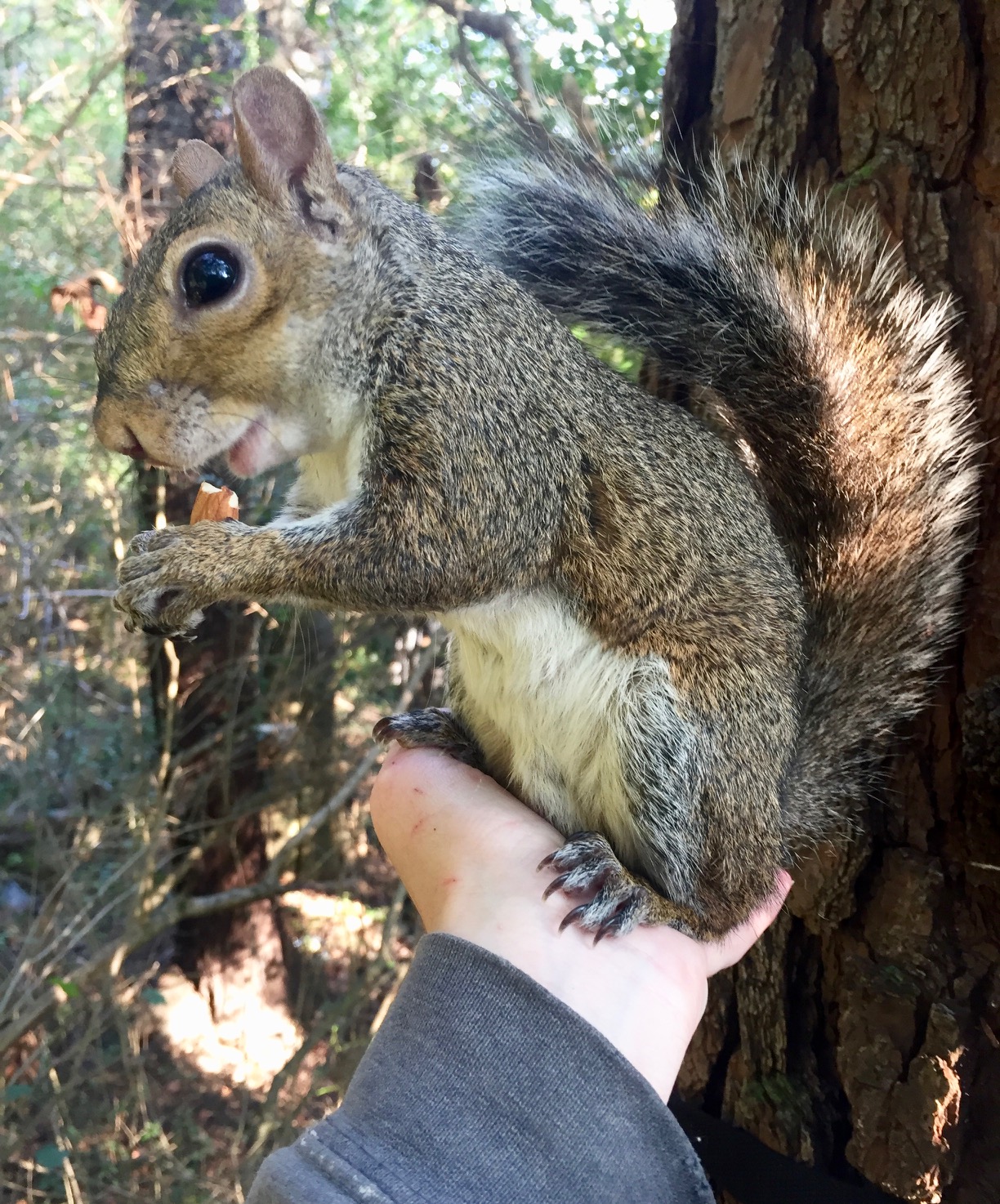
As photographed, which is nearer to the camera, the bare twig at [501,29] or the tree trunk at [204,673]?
the bare twig at [501,29]

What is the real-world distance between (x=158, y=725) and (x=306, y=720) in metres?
0.57

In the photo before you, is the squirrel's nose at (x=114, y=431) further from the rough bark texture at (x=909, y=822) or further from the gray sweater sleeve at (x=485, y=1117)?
the rough bark texture at (x=909, y=822)

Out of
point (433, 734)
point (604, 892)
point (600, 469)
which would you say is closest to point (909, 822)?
point (604, 892)

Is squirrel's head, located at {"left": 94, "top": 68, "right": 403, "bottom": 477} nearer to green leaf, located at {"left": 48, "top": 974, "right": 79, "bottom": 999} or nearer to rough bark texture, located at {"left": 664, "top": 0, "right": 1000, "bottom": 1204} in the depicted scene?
rough bark texture, located at {"left": 664, "top": 0, "right": 1000, "bottom": 1204}

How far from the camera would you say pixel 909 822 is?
1.25 meters

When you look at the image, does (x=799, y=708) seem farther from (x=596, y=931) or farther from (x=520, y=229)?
(x=520, y=229)

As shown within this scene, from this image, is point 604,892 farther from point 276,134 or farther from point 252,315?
point 276,134

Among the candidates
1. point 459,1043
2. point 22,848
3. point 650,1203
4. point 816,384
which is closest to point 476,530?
point 816,384

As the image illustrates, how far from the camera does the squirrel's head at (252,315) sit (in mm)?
1193

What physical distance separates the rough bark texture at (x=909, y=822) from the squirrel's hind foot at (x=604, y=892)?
27 cm

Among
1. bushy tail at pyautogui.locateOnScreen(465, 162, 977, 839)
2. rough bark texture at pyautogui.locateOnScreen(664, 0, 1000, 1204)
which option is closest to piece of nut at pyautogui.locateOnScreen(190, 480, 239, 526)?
bushy tail at pyautogui.locateOnScreen(465, 162, 977, 839)

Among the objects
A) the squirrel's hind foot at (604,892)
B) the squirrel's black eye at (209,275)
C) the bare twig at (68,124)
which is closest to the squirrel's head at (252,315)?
the squirrel's black eye at (209,275)

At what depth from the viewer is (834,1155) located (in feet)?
4.16

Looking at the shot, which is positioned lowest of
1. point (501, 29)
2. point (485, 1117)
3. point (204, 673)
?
point (204, 673)
